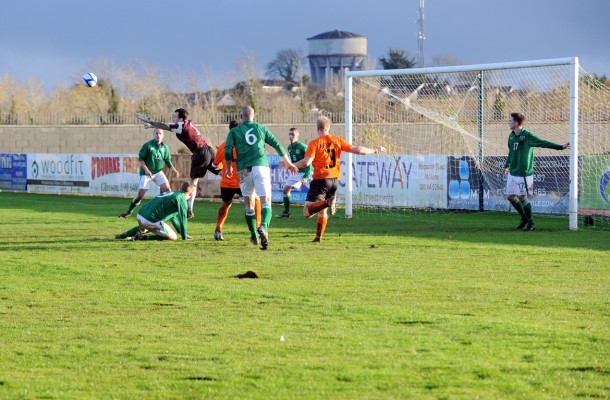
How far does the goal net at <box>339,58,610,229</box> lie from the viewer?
2248cm

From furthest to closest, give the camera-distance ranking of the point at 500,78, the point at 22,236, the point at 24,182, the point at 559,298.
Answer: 1. the point at 24,182
2. the point at 500,78
3. the point at 22,236
4. the point at 559,298

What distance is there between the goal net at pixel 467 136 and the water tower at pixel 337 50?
72971 millimetres

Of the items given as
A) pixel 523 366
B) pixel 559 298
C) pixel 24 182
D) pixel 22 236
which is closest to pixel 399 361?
pixel 523 366

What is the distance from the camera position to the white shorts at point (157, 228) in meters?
17.5

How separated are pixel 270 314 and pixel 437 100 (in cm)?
1680

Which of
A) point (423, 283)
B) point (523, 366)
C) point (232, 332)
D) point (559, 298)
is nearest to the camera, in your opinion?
point (523, 366)

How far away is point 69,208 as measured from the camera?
28094 millimetres

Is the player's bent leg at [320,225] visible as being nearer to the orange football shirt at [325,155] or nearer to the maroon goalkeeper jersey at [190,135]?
the orange football shirt at [325,155]

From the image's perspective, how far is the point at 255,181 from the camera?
16.3 metres

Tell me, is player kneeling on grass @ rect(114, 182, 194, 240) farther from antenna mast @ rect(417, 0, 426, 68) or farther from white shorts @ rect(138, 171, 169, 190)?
antenna mast @ rect(417, 0, 426, 68)

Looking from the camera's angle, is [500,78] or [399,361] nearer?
[399,361]

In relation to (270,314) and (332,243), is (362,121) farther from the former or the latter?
(270,314)

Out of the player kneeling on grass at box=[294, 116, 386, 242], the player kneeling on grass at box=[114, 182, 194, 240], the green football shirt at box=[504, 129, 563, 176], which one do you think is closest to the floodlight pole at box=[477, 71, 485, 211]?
the green football shirt at box=[504, 129, 563, 176]

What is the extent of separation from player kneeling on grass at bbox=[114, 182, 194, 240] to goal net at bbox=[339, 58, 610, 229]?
6301 millimetres
